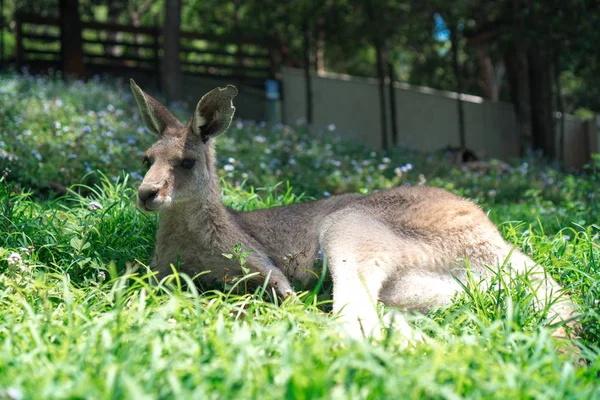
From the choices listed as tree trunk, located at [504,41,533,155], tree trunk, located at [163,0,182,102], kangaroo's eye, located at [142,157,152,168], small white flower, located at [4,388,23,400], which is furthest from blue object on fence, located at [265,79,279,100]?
small white flower, located at [4,388,23,400]

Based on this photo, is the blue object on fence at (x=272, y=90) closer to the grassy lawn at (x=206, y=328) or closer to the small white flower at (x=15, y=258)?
the grassy lawn at (x=206, y=328)

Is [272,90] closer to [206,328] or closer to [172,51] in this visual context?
[172,51]

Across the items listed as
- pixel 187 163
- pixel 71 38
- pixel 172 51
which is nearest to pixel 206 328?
pixel 187 163

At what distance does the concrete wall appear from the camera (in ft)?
56.4

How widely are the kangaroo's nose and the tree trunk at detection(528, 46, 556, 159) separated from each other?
13222mm

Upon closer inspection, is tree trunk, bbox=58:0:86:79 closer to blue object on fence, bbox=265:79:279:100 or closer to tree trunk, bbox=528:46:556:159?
blue object on fence, bbox=265:79:279:100

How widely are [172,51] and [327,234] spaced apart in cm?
1054

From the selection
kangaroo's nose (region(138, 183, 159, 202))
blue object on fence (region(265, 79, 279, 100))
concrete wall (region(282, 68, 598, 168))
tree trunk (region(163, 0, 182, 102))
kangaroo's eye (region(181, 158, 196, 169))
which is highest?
tree trunk (region(163, 0, 182, 102))

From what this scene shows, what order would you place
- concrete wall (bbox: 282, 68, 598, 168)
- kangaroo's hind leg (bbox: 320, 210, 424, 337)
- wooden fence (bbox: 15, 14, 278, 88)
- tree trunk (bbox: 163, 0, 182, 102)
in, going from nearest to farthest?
kangaroo's hind leg (bbox: 320, 210, 424, 337)
tree trunk (bbox: 163, 0, 182, 102)
wooden fence (bbox: 15, 14, 278, 88)
concrete wall (bbox: 282, 68, 598, 168)

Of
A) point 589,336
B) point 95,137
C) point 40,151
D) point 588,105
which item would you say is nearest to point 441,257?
point 589,336

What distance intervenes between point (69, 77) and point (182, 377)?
11.9 meters

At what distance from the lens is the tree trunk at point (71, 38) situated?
13906 mm

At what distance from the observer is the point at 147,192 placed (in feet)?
11.4

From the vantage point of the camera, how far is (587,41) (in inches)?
510
